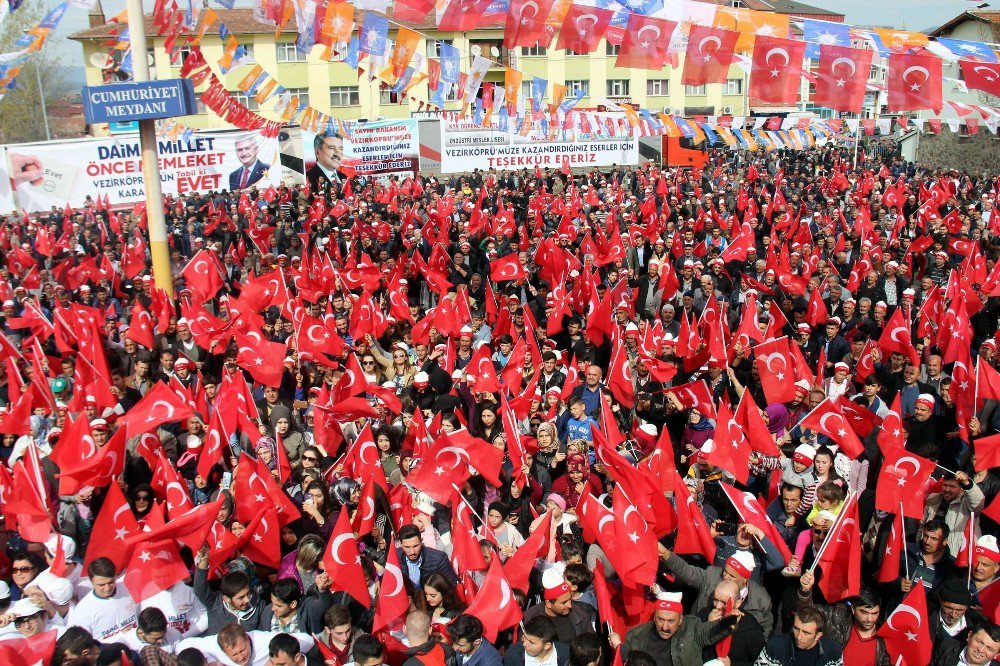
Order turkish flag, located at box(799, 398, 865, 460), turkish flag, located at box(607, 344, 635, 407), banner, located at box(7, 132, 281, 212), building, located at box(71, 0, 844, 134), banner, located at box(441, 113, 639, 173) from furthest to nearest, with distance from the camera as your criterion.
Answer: building, located at box(71, 0, 844, 134)
banner, located at box(441, 113, 639, 173)
banner, located at box(7, 132, 281, 212)
turkish flag, located at box(607, 344, 635, 407)
turkish flag, located at box(799, 398, 865, 460)

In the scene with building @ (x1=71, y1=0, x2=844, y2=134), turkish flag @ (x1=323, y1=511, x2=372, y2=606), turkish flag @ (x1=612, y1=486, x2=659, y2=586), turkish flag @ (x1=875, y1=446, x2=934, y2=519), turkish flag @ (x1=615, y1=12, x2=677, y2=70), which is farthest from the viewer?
building @ (x1=71, y1=0, x2=844, y2=134)

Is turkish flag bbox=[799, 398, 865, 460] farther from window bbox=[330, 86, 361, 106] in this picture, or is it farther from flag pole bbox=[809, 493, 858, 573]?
window bbox=[330, 86, 361, 106]

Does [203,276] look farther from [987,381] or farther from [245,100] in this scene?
[245,100]

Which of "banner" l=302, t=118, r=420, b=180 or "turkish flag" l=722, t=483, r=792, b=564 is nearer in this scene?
"turkish flag" l=722, t=483, r=792, b=564

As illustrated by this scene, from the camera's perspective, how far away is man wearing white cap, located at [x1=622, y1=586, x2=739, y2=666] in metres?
4.51

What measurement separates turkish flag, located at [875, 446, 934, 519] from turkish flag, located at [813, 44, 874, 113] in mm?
7883

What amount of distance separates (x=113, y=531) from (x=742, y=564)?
3.85 metres

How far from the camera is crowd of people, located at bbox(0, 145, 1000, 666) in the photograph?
4.73m

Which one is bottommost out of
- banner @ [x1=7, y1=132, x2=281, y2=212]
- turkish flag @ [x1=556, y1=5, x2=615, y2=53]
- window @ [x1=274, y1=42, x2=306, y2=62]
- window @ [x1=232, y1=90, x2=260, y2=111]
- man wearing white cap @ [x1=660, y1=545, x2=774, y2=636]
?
man wearing white cap @ [x1=660, y1=545, x2=774, y2=636]

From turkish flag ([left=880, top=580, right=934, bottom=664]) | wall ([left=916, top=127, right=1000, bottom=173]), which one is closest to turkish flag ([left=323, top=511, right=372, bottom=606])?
turkish flag ([left=880, top=580, right=934, bottom=664])

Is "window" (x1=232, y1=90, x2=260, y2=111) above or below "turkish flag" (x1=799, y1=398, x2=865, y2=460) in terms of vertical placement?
above

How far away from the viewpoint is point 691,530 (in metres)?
5.34

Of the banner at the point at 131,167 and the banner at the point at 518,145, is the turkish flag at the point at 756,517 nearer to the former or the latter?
the banner at the point at 131,167

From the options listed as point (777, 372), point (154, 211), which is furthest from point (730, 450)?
point (154, 211)
